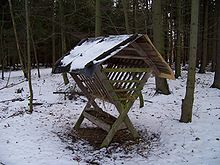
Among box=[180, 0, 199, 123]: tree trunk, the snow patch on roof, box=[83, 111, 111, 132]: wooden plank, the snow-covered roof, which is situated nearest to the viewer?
the snow-covered roof

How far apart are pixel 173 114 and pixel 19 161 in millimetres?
5734

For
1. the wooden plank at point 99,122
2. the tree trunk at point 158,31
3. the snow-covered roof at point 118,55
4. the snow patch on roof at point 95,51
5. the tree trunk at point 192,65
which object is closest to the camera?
the snow-covered roof at point 118,55

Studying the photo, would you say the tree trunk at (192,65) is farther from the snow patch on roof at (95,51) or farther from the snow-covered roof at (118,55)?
the snow patch on roof at (95,51)

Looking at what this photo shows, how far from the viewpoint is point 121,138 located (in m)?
8.81

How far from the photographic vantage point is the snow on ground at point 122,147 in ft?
23.1

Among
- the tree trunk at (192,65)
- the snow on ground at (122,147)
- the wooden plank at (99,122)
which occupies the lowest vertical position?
the snow on ground at (122,147)

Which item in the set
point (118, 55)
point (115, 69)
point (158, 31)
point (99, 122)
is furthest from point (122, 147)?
point (158, 31)

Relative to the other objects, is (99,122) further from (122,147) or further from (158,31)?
(158,31)

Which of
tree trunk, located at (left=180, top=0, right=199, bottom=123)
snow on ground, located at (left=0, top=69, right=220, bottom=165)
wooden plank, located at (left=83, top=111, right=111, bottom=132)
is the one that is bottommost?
snow on ground, located at (left=0, top=69, right=220, bottom=165)

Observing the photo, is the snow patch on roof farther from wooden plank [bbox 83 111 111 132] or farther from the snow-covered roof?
wooden plank [bbox 83 111 111 132]

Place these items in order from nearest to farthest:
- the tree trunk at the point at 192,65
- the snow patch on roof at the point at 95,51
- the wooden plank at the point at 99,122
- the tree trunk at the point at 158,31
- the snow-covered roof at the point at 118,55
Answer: the snow-covered roof at the point at 118,55 → the snow patch on roof at the point at 95,51 → the wooden plank at the point at 99,122 → the tree trunk at the point at 192,65 → the tree trunk at the point at 158,31

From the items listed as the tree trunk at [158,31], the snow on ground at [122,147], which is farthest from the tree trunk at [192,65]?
the tree trunk at [158,31]

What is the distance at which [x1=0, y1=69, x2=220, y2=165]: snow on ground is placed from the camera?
7.04 metres

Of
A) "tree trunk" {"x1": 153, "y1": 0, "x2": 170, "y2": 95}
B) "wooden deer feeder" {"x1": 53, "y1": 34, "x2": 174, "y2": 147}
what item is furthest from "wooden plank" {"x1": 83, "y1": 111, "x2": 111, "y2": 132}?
"tree trunk" {"x1": 153, "y1": 0, "x2": 170, "y2": 95}
